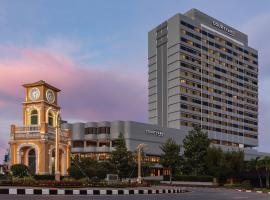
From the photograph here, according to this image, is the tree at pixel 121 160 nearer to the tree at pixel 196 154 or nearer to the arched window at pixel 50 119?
the tree at pixel 196 154

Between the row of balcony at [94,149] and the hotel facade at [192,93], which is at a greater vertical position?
the hotel facade at [192,93]

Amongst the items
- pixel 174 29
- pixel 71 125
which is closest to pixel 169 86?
pixel 174 29

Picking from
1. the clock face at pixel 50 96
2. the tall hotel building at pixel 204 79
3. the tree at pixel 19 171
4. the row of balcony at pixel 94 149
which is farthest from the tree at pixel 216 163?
the tall hotel building at pixel 204 79

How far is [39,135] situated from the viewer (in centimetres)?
5553

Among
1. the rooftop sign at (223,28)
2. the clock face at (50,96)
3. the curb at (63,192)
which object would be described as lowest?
the curb at (63,192)

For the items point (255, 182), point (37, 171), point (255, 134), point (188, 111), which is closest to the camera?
point (37, 171)

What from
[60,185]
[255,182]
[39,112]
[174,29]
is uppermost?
[174,29]

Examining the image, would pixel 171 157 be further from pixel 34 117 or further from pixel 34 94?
pixel 34 94

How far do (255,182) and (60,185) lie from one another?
164ft

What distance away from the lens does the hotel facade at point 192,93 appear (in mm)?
121125

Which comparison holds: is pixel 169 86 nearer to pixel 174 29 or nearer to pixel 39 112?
pixel 174 29

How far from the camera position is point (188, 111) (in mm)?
152625

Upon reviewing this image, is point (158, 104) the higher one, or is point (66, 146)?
point (158, 104)

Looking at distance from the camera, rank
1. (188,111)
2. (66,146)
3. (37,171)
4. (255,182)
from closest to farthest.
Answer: (37,171), (66,146), (255,182), (188,111)
